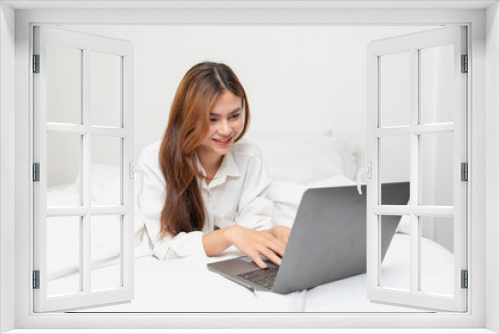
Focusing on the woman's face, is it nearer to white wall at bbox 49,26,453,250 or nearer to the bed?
the bed

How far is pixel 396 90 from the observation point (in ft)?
10.9

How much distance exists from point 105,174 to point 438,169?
2276 millimetres

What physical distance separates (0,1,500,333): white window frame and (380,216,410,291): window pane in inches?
8.2

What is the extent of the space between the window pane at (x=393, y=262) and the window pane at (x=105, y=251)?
1066 millimetres

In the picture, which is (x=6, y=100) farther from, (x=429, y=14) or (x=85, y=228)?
(x=429, y=14)

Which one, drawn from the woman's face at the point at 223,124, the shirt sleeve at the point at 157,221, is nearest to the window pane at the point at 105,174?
the shirt sleeve at the point at 157,221

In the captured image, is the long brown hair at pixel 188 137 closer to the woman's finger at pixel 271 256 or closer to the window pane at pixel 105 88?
the woman's finger at pixel 271 256

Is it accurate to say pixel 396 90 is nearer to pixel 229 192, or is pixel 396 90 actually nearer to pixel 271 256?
pixel 229 192

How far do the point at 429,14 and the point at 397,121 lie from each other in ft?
6.33

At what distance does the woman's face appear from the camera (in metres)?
2.56

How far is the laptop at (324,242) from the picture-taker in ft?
4.93

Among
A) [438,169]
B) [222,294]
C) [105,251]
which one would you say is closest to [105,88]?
[105,251]

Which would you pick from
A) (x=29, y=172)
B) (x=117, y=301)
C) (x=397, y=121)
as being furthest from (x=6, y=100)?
(x=397, y=121)

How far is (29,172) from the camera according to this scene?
147cm
